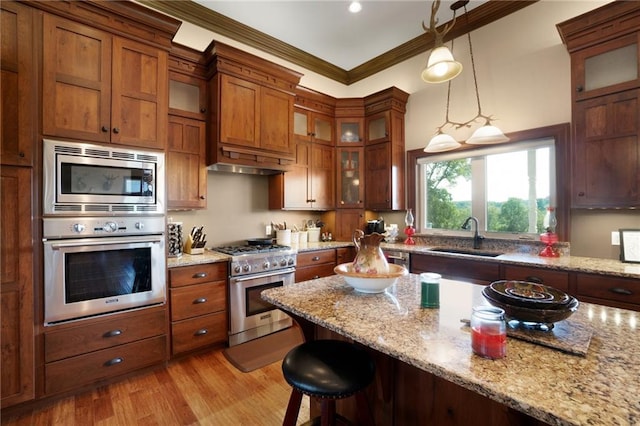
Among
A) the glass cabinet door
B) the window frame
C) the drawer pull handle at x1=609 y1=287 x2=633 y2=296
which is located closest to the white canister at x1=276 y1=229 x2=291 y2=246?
the glass cabinet door

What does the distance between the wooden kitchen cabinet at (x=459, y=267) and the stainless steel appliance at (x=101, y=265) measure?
2463 mm

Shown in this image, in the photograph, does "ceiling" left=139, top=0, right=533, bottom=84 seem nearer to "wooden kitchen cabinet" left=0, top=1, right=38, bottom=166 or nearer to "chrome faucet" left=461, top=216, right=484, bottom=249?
"wooden kitchen cabinet" left=0, top=1, right=38, bottom=166

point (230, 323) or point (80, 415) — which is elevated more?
point (230, 323)

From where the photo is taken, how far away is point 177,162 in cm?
277

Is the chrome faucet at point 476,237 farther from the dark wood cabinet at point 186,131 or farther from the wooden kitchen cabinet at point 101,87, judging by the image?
the wooden kitchen cabinet at point 101,87

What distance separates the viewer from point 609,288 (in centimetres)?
199

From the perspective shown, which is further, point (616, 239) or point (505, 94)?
point (505, 94)

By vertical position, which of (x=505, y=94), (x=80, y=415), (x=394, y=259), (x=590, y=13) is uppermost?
(x=590, y=13)

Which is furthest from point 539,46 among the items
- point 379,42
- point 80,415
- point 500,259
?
point 80,415

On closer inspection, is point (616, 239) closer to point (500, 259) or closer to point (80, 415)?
point (500, 259)

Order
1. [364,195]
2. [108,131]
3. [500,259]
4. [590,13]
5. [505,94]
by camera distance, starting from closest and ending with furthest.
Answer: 1. [108,131]
2. [590,13]
3. [500,259]
4. [505,94]
5. [364,195]

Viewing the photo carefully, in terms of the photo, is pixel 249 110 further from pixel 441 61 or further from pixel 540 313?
pixel 540 313

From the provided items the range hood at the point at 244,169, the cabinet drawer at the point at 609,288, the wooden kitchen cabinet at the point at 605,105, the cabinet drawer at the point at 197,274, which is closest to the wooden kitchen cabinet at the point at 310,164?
the range hood at the point at 244,169

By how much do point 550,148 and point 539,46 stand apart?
100 centimetres
